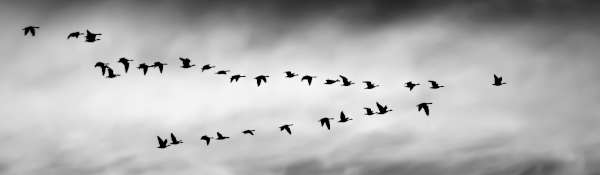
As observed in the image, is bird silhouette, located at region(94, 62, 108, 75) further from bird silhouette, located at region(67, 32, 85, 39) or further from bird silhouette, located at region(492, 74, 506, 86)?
bird silhouette, located at region(492, 74, 506, 86)

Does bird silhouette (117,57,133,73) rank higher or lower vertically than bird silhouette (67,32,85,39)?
lower

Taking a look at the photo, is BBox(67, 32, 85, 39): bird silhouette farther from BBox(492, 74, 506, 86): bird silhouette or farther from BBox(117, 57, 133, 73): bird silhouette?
BBox(492, 74, 506, 86): bird silhouette

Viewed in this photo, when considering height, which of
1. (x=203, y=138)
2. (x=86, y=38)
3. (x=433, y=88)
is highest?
(x=86, y=38)

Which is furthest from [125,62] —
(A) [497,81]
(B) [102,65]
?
(A) [497,81]

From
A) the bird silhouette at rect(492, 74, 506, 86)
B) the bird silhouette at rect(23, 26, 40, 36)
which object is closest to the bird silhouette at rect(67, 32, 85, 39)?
the bird silhouette at rect(23, 26, 40, 36)

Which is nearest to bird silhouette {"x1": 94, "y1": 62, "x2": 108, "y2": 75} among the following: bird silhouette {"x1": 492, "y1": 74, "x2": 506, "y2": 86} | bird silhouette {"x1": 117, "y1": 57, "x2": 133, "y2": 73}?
bird silhouette {"x1": 117, "y1": 57, "x2": 133, "y2": 73}

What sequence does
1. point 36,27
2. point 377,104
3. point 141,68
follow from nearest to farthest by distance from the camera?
point 36,27 → point 141,68 → point 377,104

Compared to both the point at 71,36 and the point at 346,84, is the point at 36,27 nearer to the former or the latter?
the point at 71,36

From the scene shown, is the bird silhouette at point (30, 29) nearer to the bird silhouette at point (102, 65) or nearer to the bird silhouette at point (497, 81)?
the bird silhouette at point (102, 65)

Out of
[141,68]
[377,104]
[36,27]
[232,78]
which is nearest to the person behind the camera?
[36,27]

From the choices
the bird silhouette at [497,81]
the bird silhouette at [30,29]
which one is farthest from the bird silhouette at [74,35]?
the bird silhouette at [497,81]

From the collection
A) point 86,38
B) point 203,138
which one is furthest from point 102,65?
point 203,138

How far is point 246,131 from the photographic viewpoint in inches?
3189

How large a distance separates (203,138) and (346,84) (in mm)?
18760
